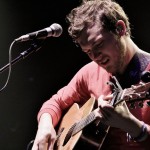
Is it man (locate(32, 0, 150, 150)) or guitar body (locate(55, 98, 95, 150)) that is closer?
man (locate(32, 0, 150, 150))

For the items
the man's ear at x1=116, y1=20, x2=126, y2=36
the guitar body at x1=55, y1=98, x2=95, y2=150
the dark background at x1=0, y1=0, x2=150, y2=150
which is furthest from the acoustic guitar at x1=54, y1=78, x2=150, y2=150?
the dark background at x1=0, y1=0, x2=150, y2=150

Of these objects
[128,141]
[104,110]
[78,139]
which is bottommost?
[128,141]

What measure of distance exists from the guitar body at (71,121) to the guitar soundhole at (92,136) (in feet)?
0.12

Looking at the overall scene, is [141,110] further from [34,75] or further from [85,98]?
[34,75]

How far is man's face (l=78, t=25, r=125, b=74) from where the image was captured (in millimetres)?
1950

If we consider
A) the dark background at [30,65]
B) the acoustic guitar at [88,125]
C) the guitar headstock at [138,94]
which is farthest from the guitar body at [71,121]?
the dark background at [30,65]

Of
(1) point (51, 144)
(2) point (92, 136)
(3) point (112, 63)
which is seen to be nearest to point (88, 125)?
(2) point (92, 136)

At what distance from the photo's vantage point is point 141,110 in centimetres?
189

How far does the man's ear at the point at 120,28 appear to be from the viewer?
2.01 metres

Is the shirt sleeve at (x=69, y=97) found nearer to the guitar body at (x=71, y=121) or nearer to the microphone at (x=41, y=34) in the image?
the guitar body at (x=71, y=121)

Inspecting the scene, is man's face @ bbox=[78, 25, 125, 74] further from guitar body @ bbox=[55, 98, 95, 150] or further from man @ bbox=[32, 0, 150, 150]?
guitar body @ bbox=[55, 98, 95, 150]

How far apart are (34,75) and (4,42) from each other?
0.42m

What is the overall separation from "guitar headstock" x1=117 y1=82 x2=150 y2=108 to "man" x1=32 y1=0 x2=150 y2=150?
61mm

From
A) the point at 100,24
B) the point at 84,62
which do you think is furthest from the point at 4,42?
the point at 100,24
